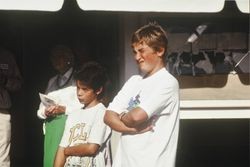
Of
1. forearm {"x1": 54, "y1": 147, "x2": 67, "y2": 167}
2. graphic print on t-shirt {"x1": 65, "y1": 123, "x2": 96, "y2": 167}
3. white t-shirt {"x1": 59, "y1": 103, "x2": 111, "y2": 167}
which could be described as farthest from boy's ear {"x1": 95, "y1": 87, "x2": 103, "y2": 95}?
forearm {"x1": 54, "y1": 147, "x2": 67, "y2": 167}

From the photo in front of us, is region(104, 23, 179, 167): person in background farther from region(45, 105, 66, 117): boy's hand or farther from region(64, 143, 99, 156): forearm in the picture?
region(45, 105, 66, 117): boy's hand

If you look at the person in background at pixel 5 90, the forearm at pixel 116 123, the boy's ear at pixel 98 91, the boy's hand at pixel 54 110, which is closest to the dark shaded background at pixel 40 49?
the person in background at pixel 5 90

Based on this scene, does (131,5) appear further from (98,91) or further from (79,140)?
(79,140)

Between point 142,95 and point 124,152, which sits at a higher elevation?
point 142,95

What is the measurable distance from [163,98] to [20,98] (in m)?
4.34

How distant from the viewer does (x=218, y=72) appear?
18.8 feet

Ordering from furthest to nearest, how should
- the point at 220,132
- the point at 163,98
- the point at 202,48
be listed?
the point at 220,132
the point at 202,48
the point at 163,98

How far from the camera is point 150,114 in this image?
3.42m

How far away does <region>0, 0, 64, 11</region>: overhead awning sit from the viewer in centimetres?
438

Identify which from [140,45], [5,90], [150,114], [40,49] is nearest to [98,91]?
[140,45]

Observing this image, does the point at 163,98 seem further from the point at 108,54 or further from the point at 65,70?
the point at 108,54

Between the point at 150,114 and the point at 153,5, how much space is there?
1525 millimetres

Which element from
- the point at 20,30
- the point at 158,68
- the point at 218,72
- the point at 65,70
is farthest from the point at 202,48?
the point at 20,30

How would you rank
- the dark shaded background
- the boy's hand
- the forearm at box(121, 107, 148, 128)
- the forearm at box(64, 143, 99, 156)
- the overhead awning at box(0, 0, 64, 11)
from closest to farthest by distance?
1. the forearm at box(121, 107, 148, 128)
2. the forearm at box(64, 143, 99, 156)
3. the overhead awning at box(0, 0, 64, 11)
4. the boy's hand
5. the dark shaded background
